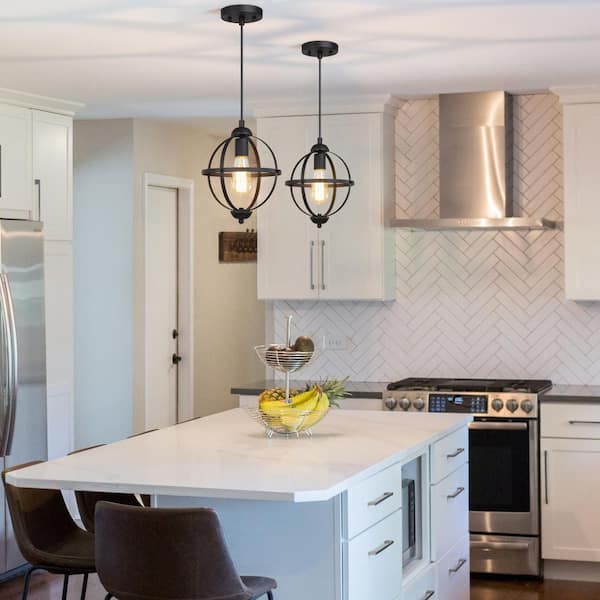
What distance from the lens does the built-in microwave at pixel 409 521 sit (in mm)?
3895

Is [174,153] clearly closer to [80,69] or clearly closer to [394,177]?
[394,177]

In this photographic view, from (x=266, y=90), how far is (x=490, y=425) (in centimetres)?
208

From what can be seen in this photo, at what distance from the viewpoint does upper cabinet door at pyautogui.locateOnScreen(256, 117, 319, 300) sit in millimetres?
6152

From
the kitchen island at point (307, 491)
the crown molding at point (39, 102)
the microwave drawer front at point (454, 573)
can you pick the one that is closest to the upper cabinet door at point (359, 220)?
the crown molding at point (39, 102)

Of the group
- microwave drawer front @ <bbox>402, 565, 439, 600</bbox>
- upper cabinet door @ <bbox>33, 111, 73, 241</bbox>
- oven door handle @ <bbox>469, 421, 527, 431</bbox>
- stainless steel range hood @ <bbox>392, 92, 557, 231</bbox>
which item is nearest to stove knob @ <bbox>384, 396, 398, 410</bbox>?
oven door handle @ <bbox>469, 421, 527, 431</bbox>

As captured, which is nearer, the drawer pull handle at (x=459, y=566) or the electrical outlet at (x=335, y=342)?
the drawer pull handle at (x=459, y=566)

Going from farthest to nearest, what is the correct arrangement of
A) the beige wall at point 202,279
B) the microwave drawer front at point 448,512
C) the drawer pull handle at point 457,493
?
the beige wall at point 202,279 < the drawer pull handle at point 457,493 < the microwave drawer front at point 448,512

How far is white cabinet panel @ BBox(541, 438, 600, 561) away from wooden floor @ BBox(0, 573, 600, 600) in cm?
15

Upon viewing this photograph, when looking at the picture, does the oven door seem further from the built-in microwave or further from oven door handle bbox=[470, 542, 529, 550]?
the built-in microwave

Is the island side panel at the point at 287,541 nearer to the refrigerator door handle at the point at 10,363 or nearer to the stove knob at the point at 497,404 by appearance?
the refrigerator door handle at the point at 10,363

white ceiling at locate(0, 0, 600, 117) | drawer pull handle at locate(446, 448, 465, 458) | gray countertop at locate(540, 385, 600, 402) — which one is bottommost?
drawer pull handle at locate(446, 448, 465, 458)

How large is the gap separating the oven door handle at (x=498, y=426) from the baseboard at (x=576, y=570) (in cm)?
74

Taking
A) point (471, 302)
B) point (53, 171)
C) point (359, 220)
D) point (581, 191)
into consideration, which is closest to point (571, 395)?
point (471, 302)

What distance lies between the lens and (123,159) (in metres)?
6.95
